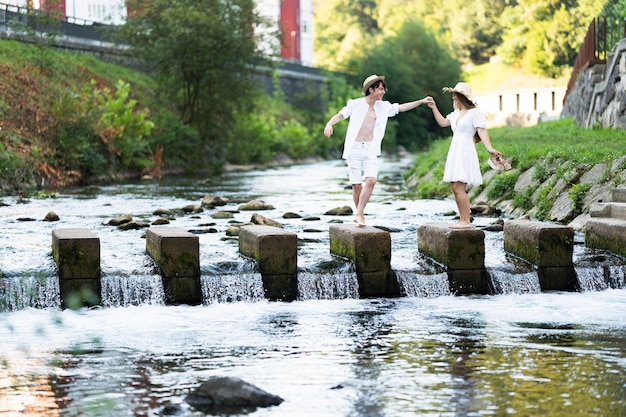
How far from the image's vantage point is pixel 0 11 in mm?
45750

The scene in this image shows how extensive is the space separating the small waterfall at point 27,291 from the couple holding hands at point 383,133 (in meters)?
3.96

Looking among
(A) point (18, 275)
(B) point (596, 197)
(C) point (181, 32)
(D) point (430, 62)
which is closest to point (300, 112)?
(D) point (430, 62)

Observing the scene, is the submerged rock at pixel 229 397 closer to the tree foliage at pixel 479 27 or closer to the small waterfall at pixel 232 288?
the small waterfall at pixel 232 288

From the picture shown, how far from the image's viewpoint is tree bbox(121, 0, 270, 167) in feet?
145

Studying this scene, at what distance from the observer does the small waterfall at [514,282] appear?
1302 centimetres

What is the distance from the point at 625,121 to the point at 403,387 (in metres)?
20.9

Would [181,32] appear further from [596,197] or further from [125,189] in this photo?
[596,197]

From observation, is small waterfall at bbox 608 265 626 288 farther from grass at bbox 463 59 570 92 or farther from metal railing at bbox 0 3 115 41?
grass at bbox 463 59 570 92

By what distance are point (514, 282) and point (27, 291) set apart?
5.39m

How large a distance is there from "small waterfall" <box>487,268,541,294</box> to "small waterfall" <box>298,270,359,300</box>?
1.62 meters

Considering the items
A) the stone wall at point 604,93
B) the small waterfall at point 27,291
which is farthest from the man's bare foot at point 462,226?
the stone wall at point 604,93

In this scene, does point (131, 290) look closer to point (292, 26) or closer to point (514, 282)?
point (514, 282)

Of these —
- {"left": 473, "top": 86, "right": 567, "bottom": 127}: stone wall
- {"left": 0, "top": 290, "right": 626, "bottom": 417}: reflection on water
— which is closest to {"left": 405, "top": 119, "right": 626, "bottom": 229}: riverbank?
{"left": 0, "top": 290, "right": 626, "bottom": 417}: reflection on water

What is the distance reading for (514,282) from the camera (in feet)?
42.9
